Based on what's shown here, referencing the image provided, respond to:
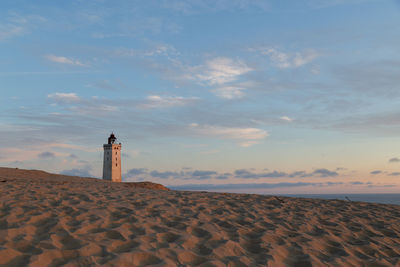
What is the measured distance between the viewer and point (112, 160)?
2071 inches

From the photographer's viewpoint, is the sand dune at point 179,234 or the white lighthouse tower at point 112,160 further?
the white lighthouse tower at point 112,160

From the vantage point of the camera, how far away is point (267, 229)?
693cm

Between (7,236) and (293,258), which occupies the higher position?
(7,236)

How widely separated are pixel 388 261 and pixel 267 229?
7.39ft

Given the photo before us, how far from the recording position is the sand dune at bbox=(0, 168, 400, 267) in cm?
491

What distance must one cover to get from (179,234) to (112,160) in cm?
4861

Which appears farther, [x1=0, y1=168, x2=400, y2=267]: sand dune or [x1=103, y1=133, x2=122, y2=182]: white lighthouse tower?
[x1=103, y1=133, x2=122, y2=182]: white lighthouse tower

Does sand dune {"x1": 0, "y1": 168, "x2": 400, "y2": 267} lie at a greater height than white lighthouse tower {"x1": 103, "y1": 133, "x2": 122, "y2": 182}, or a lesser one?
lesser

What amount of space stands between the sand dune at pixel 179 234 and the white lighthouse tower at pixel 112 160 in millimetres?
43616

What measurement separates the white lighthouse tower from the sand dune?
43616 millimetres

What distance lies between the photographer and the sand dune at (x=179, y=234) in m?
4.91

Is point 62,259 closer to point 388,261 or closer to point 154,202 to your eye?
point 154,202

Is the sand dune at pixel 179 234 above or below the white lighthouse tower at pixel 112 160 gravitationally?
below

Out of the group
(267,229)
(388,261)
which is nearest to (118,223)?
(267,229)
